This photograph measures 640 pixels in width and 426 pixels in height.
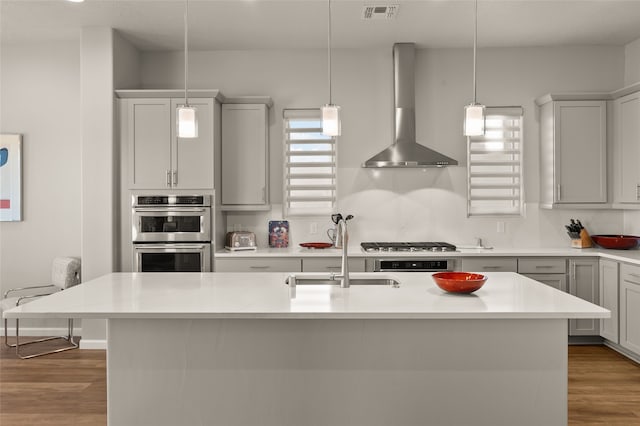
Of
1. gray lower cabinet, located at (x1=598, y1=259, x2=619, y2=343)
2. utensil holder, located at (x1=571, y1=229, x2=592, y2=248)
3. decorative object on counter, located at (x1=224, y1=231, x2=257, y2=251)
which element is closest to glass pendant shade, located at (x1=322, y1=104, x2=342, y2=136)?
decorative object on counter, located at (x1=224, y1=231, x2=257, y2=251)

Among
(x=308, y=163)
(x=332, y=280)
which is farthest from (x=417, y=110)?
(x=332, y=280)

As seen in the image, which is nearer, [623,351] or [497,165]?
[623,351]

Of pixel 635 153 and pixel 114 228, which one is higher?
pixel 635 153

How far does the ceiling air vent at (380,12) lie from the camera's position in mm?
4062

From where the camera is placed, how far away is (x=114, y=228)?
461 centimetres

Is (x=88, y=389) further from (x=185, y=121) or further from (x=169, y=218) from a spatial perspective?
(x=185, y=121)

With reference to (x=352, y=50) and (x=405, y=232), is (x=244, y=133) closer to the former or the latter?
(x=352, y=50)

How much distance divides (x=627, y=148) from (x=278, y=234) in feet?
11.4

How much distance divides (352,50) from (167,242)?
2707 millimetres

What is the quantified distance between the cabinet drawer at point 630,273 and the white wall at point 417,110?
3.18 feet

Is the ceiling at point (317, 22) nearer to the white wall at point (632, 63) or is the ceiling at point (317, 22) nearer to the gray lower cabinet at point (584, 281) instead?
the white wall at point (632, 63)

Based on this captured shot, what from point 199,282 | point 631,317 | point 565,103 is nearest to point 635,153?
point 565,103

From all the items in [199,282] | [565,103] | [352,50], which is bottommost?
[199,282]

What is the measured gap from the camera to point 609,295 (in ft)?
14.5
